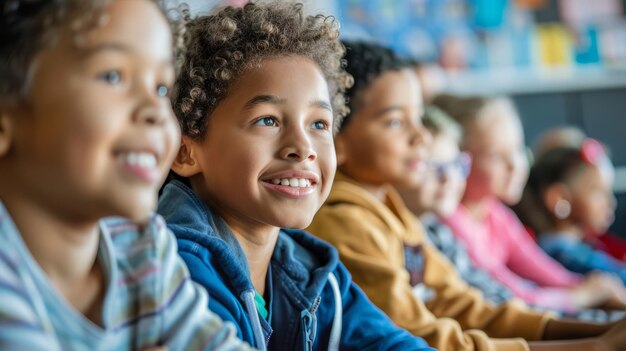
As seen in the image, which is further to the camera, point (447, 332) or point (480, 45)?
point (480, 45)

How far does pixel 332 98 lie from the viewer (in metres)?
1.14

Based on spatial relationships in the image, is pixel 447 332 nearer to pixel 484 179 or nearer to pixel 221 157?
pixel 221 157

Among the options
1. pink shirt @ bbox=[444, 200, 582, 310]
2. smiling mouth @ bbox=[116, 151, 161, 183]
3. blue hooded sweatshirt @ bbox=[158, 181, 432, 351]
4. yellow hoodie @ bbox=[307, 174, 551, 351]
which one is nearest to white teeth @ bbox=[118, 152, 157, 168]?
smiling mouth @ bbox=[116, 151, 161, 183]

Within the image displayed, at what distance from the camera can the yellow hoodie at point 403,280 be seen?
1.22 m

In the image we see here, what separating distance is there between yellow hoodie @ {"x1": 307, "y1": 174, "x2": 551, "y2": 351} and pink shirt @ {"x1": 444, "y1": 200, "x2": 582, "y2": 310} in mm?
519

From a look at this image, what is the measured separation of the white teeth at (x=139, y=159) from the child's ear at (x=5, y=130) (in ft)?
0.26

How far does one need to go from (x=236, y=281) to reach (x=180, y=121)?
0.73 feet

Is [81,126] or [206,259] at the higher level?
[81,126]

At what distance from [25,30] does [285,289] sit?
1.71ft

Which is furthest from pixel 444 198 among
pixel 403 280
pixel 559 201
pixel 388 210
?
pixel 559 201

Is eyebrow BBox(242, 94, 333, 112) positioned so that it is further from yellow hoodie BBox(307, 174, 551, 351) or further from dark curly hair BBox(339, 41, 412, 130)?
dark curly hair BBox(339, 41, 412, 130)

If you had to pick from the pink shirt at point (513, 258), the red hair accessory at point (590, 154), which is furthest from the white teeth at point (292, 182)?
the red hair accessory at point (590, 154)

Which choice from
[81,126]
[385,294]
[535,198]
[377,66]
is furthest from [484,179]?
[81,126]

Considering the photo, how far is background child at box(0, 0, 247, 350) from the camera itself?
2.00 feet
